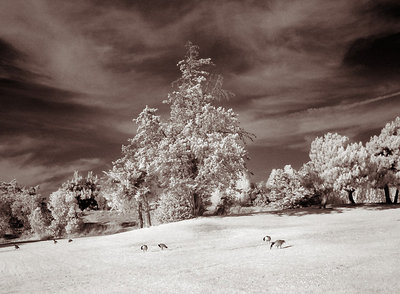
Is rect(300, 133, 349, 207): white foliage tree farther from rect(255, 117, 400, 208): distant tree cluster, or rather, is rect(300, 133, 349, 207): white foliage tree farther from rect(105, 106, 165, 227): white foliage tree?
rect(105, 106, 165, 227): white foliage tree

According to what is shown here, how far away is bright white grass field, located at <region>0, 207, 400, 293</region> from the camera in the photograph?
13.4 m

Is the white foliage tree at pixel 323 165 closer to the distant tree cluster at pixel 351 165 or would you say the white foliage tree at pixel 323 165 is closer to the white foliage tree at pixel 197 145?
the distant tree cluster at pixel 351 165

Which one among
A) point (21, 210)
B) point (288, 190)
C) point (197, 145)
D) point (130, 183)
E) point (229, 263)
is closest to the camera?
point (229, 263)

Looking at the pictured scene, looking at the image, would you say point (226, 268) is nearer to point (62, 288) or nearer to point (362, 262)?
point (362, 262)

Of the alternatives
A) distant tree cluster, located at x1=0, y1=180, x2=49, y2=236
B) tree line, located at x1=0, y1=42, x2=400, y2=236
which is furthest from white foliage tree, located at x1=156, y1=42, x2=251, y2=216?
distant tree cluster, located at x1=0, y1=180, x2=49, y2=236

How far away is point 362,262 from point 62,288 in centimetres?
1314

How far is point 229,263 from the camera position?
59.1ft

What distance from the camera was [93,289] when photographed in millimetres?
14242

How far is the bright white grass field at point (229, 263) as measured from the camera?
44.0 ft

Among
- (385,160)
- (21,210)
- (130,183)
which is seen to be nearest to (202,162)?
(130,183)

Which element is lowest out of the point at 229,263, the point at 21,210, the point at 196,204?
the point at 229,263

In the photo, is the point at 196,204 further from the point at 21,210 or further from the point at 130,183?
the point at 21,210

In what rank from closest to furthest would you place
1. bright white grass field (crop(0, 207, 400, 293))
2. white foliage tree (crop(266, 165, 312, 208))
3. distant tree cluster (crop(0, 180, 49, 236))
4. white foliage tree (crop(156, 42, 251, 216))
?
bright white grass field (crop(0, 207, 400, 293)) < white foliage tree (crop(156, 42, 251, 216)) < white foliage tree (crop(266, 165, 312, 208)) < distant tree cluster (crop(0, 180, 49, 236))

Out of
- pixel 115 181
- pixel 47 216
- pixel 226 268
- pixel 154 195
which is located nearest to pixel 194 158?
pixel 154 195
